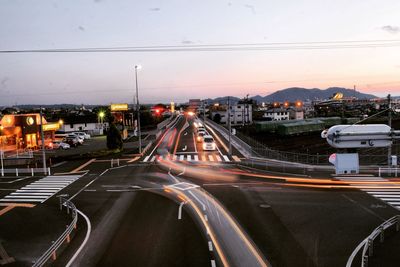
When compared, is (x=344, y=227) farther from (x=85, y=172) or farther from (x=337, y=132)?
(x=85, y=172)

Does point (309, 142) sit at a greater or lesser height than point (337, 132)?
lesser

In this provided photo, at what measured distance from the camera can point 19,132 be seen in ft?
173

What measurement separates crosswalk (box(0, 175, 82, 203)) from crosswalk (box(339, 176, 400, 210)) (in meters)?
22.7

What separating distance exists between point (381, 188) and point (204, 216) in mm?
14338

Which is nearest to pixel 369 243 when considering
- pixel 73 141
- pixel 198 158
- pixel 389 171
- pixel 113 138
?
pixel 389 171

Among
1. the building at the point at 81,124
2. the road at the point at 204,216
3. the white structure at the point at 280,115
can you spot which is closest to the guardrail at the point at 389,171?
the road at the point at 204,216

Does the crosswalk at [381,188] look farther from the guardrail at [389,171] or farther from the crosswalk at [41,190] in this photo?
the crosswalk at [41,190]

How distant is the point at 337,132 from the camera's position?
1039 centimetres

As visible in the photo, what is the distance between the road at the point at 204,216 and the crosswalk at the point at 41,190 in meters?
0.10

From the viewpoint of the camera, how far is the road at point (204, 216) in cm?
1338

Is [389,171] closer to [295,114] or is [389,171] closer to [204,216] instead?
[204,216]

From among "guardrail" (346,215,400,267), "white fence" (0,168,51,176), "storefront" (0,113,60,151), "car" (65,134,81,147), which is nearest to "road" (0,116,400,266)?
"guardrail" (346,215,400,267)

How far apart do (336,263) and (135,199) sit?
13984mm

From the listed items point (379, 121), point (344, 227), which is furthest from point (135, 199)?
point (379, 121)
